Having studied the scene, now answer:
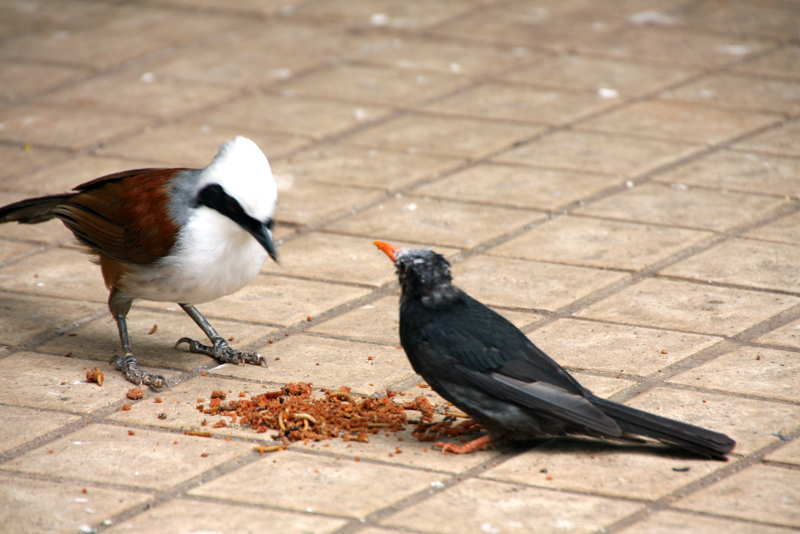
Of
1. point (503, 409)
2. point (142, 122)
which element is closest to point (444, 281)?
point (503, 409)

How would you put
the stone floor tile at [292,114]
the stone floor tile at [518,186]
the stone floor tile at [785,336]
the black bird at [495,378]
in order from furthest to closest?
1. the stone floor tile at [292,114]
2. the stone floor tile at [518,186]
3. the stone floor tile at [785,336]
4. the black bird at [495,378]

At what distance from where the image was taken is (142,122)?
8258mm

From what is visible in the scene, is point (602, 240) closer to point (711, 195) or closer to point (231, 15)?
point (711, 195)

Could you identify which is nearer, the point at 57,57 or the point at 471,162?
the point at 471,162

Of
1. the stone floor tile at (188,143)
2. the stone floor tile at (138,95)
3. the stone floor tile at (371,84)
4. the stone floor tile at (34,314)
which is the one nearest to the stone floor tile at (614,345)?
the stone floor tile at (34,314)

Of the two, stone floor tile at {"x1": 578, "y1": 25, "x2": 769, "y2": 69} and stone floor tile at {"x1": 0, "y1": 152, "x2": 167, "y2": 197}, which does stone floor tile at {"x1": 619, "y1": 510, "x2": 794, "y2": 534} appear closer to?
stone floor tile at {"x1": 0, "y1": 152, "x2": 167, "y2": 197}

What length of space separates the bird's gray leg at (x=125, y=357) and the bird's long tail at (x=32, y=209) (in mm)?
619

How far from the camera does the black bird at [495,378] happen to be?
13.1ft

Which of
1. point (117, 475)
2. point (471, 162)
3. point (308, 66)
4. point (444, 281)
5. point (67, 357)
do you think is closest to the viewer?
point (117, 475)

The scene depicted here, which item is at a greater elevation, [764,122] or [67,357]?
[764,122]

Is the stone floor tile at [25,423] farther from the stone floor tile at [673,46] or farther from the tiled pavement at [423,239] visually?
the stone floor tile at [673,46]

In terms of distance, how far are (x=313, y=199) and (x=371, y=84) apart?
2.30m

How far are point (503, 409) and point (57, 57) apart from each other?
7032 mm

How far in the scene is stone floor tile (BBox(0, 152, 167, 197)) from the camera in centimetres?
710
